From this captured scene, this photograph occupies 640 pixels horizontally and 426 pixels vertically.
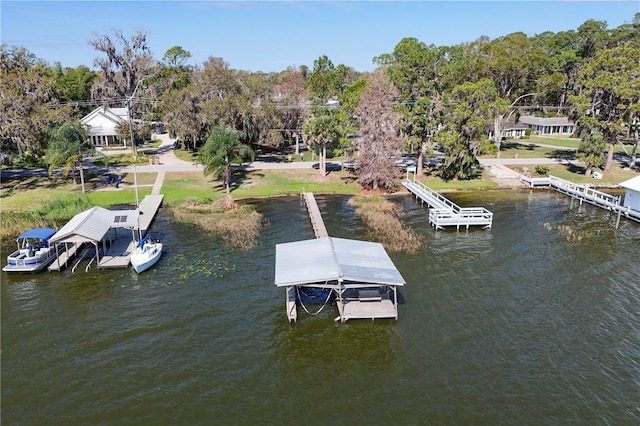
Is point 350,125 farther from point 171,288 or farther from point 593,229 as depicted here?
point 171,288

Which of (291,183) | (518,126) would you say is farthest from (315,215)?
(518,126)

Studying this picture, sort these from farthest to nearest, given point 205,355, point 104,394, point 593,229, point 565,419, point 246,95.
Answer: point 246,95
point 593,229
point 205,355
point 104,394
point 565,419

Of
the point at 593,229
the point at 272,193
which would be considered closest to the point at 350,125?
the point at 272,193

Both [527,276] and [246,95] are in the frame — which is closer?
[527,276]

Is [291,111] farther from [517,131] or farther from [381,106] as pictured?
[517,131]

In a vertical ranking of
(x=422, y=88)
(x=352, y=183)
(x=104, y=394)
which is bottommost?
(x=104, y=394)

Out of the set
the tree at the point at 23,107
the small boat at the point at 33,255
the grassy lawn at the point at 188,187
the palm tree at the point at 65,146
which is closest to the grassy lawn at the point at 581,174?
the grassy lawn at the point at 188,187
